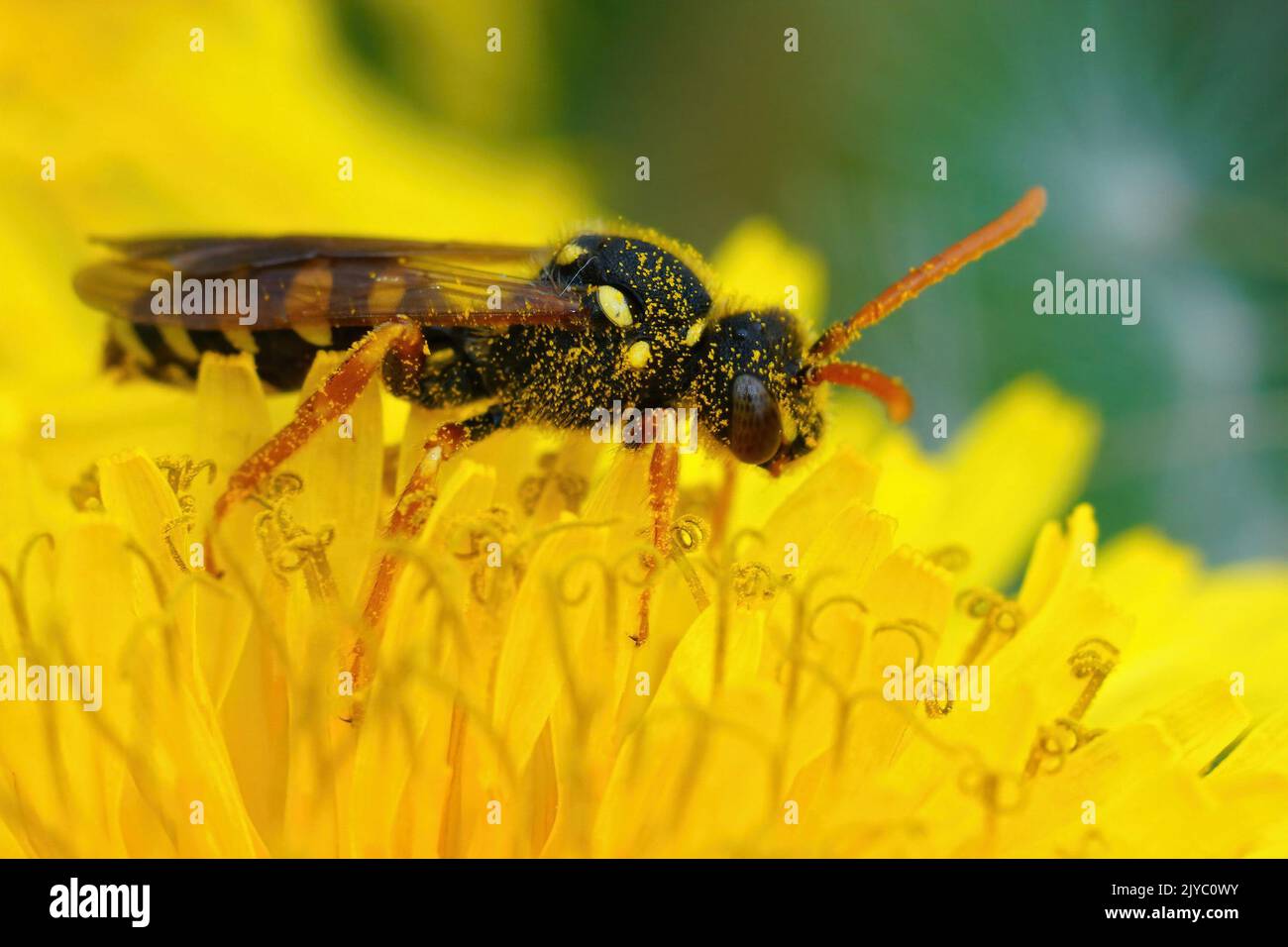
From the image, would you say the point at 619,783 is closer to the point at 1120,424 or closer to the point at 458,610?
the point at 458,610

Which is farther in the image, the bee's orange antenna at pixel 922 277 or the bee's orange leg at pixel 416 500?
the bee's orange antenna at pixel 922 277

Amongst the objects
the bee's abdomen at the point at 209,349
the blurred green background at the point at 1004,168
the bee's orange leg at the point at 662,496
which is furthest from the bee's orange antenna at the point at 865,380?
the blurred green background at the point at 1004,168

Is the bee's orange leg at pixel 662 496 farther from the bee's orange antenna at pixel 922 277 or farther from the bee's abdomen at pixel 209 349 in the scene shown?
the bee's abdomen at pixel 209 349

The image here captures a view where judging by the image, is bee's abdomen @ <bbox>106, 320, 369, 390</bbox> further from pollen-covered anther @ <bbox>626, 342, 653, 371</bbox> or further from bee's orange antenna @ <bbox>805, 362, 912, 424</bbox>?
bee's orange antenna @ <bbox>805, 362, 912, 424</bbox>

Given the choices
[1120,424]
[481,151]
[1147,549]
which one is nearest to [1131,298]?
[1120,424]

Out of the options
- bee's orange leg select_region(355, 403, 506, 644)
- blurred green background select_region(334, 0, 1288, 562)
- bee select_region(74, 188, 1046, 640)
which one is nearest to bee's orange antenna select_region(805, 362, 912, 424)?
bee select_region(74, 188, 1046, 640)

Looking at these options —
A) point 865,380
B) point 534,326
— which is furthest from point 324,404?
point 865,380

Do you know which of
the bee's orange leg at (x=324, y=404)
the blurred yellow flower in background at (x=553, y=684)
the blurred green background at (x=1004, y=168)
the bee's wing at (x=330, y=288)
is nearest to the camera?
the blurred yellow flower in background at (x=553, y=684)

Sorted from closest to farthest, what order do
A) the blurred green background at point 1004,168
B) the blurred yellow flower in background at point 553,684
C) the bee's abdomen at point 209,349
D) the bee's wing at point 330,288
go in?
the blurred yellow flower in background at point 553,684
the bee's wing at point 330,288
the bee's abdomen at point 209,349
the blurred green background at point 1004,168
